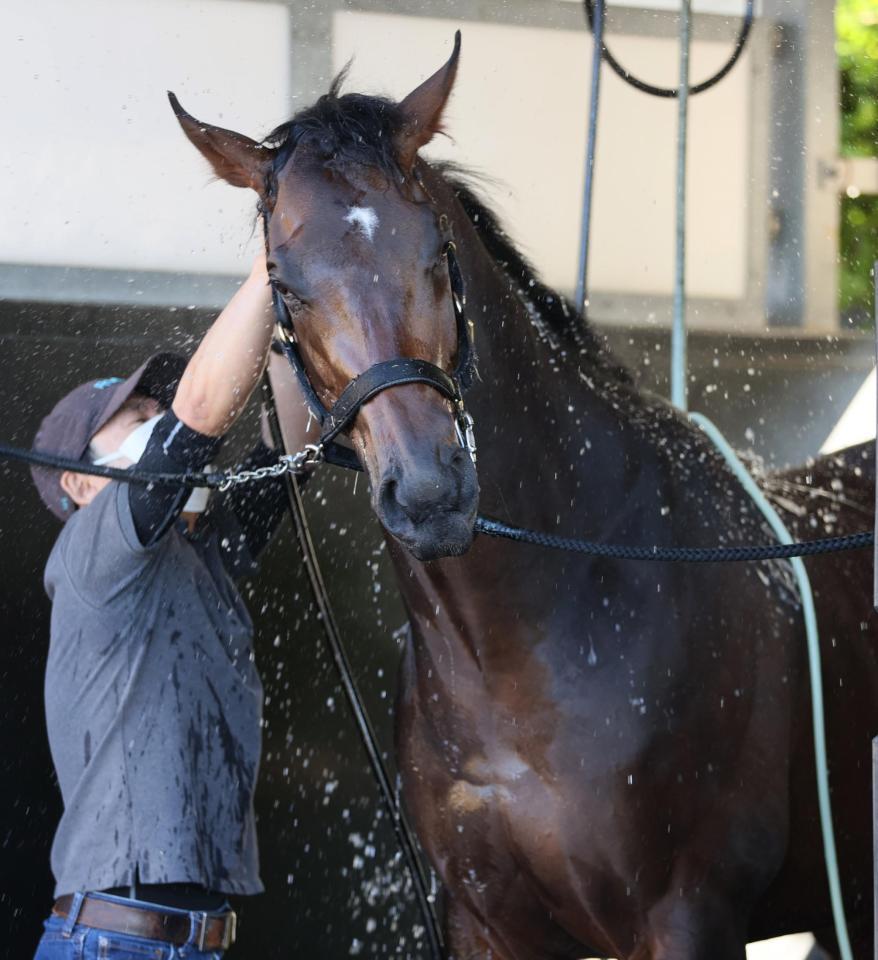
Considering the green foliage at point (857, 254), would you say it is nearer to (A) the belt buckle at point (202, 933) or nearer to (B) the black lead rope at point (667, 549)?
(B) the black lead rope at point (667, 549)

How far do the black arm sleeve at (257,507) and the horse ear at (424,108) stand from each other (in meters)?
0.95

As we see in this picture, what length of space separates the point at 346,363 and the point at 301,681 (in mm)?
1997

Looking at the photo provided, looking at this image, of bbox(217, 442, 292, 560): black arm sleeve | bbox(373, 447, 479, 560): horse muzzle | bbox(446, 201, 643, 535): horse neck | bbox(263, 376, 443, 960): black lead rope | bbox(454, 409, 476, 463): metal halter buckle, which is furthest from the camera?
bbox(217, 442, 292, 560): black arm sleeve

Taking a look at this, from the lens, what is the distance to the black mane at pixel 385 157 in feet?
6.48

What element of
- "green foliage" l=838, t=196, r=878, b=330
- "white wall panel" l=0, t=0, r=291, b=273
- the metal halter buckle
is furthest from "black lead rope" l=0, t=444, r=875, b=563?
"green foliage" l=838, t=196, r=878, b=330

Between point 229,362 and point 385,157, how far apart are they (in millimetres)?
439

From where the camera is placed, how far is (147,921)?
2342mm

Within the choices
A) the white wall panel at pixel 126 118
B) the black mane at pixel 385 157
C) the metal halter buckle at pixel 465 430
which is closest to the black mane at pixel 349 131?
the black mane at pixel 385 157

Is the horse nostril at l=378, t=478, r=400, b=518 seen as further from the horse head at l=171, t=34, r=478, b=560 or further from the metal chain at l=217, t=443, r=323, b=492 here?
the metal chain at l=217, t=443, r=323, b=492

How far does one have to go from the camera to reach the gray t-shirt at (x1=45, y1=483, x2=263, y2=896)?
2.38 meters

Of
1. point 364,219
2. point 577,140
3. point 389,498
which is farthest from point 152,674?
point 577,140

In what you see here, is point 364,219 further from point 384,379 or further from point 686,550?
point 686,550

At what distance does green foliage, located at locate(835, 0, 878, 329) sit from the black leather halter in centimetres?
545

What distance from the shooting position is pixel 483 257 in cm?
220
